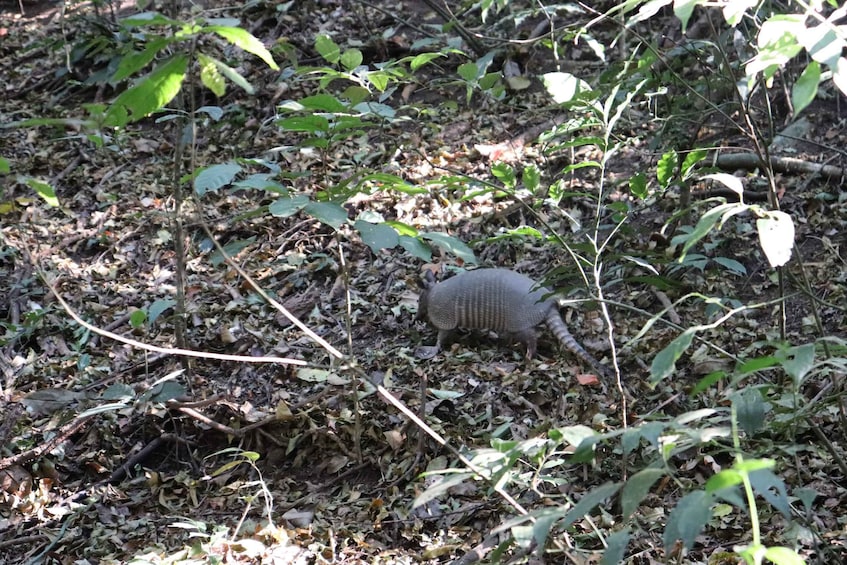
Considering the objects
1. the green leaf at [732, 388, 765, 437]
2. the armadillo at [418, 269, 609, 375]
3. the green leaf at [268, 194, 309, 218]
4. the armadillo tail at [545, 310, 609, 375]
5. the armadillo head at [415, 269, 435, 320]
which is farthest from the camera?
the armadillo head at [415, 269, 435, 320]

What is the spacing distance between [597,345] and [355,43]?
13.9ft

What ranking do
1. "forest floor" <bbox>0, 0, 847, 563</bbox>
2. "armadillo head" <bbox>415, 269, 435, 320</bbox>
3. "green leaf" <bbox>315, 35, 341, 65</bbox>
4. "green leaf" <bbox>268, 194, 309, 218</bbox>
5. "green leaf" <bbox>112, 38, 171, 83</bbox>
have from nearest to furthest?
"green leaf" <bbox>112, 38, 171, 83</bbox> < "green leaf" <bbox>268, 194, 309, 218</bbox> < "green leaf" <bbox>315, 35, 341, 65</bbox> < "forest floor" <bbox>0, 0, 847, 563</bbox> < "armadillo head" <bbox>415, 269, 435, 320</bbox>

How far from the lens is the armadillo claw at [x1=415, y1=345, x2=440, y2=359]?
15.0 ft

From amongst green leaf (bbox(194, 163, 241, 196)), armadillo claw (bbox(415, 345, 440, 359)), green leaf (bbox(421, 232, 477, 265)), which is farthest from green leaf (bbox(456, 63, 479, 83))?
armadillo claw (bbox(415, 345, 440, 359))

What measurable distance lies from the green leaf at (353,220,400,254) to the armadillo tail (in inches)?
84.1

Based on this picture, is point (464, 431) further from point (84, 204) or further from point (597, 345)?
point (84, 204)

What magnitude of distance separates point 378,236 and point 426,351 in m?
2.54

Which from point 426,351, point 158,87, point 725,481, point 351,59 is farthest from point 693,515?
point 426,351

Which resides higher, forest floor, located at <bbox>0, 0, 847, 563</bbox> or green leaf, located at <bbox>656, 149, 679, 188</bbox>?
green leaf, located at <bbox>656, 149, 679, 188</bbox>

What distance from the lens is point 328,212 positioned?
211cm

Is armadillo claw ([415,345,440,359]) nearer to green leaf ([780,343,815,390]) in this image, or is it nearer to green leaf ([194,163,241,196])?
green leaf ([194,163,241,196])

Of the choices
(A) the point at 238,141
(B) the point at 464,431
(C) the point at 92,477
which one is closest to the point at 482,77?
(B) the point at 464,431

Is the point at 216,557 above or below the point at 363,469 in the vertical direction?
above

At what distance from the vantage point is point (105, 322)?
505 cm
